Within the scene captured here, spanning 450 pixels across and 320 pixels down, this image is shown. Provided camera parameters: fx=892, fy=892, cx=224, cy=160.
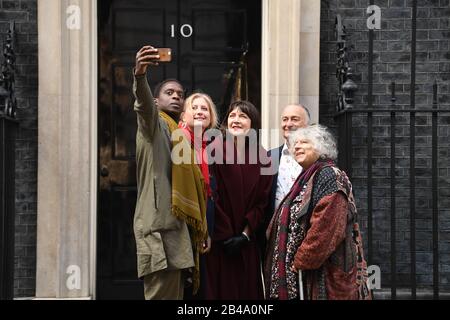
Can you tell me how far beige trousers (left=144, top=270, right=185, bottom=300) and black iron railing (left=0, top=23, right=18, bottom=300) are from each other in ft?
4.64

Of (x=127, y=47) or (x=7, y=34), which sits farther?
(x=127, y=47)

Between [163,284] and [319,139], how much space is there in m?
1.24

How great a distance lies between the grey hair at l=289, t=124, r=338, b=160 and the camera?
17.1 feet

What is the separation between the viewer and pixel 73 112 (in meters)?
7.10

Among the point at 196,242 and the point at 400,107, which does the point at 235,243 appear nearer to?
the point at 196,242

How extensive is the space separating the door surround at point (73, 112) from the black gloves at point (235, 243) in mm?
1726

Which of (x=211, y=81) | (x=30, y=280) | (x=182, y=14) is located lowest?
(x=30, y=280)

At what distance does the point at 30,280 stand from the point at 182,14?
2545 mm

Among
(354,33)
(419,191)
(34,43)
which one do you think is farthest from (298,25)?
(34,43)

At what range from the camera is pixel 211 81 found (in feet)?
24.9

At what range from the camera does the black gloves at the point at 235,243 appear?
18.0 feet

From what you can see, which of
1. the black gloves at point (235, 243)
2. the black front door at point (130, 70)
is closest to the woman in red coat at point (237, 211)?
the black gloves at point (235, 243)

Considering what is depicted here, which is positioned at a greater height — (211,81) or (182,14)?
(182,14)

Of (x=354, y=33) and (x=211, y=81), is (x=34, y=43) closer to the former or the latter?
(x=211, y=81)
